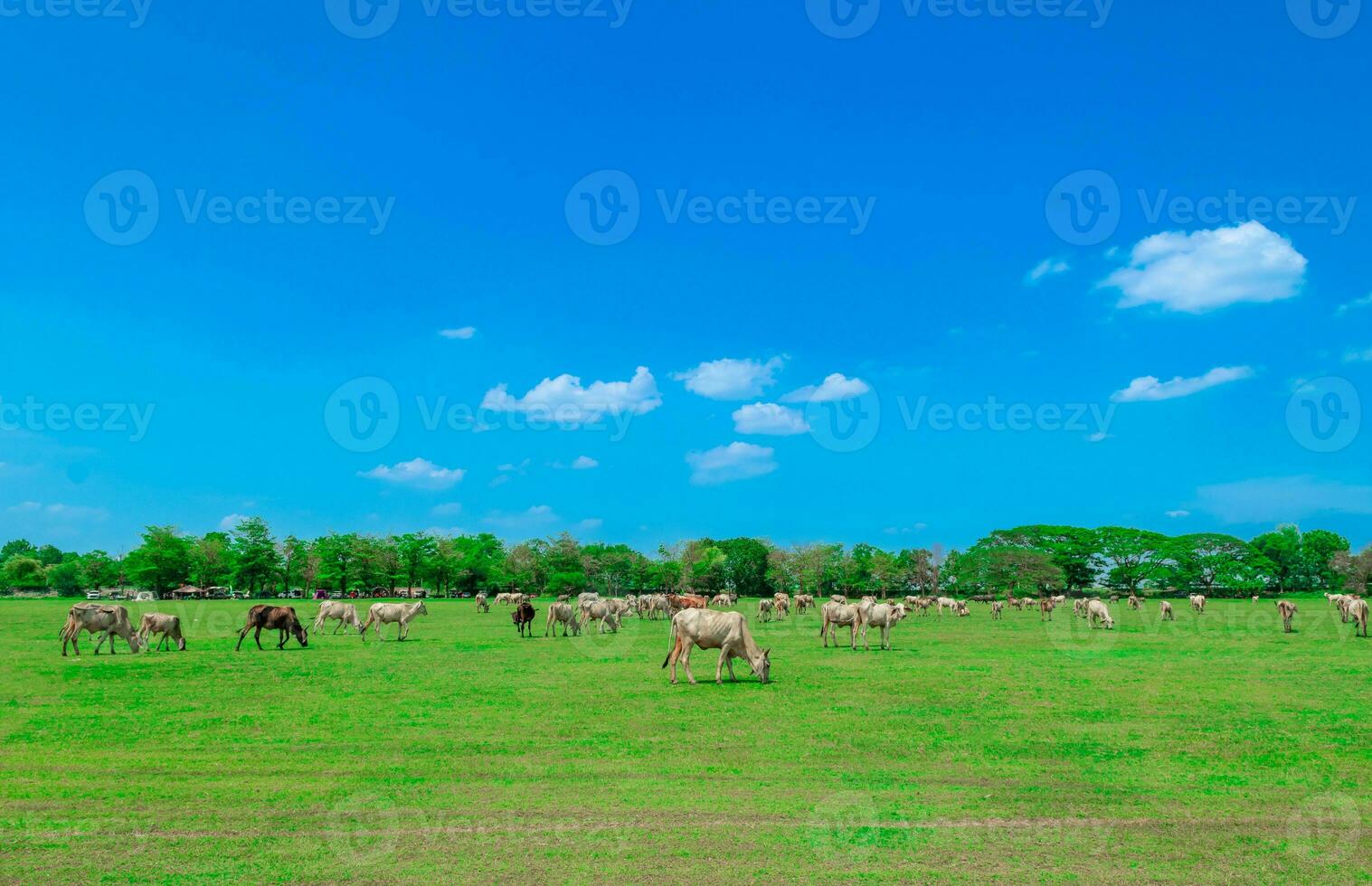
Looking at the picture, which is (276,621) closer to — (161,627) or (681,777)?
(161,627)

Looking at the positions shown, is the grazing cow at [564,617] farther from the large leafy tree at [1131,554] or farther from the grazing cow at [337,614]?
the large leafy tree at [1131,554]

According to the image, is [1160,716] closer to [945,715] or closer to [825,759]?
[945,715]

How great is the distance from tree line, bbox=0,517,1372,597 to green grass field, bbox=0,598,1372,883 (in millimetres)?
99399

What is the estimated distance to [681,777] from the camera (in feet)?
32.9

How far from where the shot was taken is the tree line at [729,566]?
364 feet

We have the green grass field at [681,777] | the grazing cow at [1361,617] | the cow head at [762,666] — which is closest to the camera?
the green grass field at [681,777]

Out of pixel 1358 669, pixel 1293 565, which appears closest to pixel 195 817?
pixel 1358 669

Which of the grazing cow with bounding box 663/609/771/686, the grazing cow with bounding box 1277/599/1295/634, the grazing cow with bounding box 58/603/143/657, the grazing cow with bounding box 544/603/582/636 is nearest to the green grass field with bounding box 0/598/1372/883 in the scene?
the grazing cow with bounding box 663/609/771/686

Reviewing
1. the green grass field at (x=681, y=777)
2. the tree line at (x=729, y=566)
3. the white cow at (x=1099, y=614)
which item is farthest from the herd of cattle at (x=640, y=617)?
the tree line at (x=729, y=566)

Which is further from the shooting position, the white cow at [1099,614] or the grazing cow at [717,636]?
the white cow at [1099,614]

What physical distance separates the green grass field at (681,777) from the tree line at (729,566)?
99.4 meters

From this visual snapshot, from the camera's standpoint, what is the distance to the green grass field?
24.4 feet

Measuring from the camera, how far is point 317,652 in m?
26.3

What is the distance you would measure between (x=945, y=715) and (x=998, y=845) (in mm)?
6863
